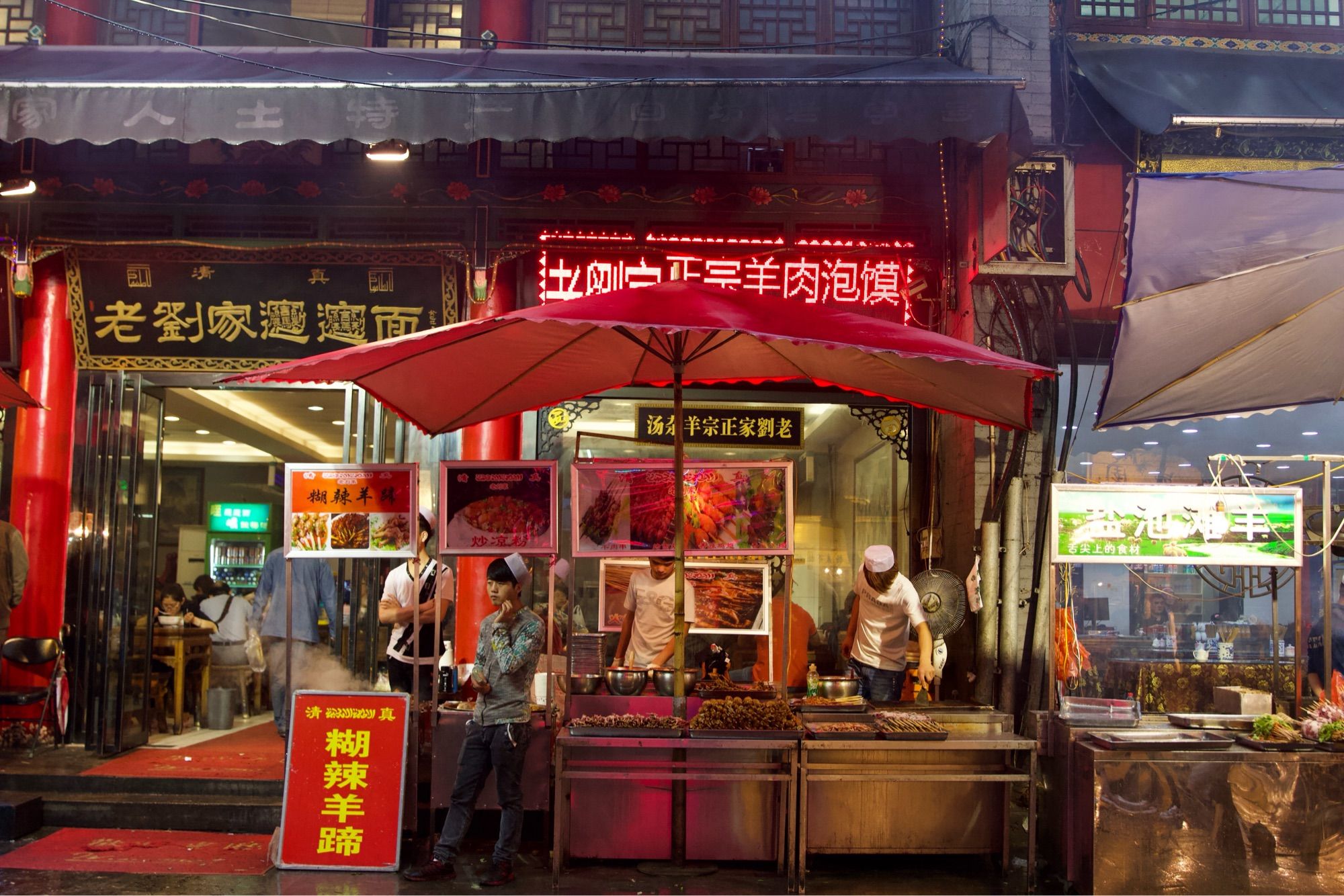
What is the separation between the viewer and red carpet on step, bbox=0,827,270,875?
655 cm

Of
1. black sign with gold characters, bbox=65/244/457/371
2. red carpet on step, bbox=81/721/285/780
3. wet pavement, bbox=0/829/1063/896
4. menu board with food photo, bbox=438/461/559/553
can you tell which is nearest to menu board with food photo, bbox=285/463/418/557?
menu board with food photo, bbox=438/461/559/553

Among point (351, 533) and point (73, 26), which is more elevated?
point (73, 26)

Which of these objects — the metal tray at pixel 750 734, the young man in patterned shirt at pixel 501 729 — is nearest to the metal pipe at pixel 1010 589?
the metal tray at pixel 750 734

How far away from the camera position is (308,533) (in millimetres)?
6898

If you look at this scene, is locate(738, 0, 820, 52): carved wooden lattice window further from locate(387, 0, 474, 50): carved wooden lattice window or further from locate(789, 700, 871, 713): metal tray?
locate(789, 700, 871, 713): metal tray

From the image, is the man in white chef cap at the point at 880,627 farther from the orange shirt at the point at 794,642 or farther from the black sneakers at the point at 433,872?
the black sneakers at the point at 433,872

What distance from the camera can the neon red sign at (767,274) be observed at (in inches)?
361

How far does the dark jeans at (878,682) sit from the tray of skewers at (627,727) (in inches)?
87.6

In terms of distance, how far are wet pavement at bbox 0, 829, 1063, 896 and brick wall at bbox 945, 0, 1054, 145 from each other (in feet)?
18.9

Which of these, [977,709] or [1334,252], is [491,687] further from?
[1334,252]

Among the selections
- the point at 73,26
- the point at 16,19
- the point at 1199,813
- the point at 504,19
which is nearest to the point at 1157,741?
the point at 1199,813

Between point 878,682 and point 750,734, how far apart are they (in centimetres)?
238

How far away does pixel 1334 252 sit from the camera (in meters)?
5.33

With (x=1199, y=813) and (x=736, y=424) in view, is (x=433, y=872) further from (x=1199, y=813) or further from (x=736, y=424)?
(x=736, y=424)
